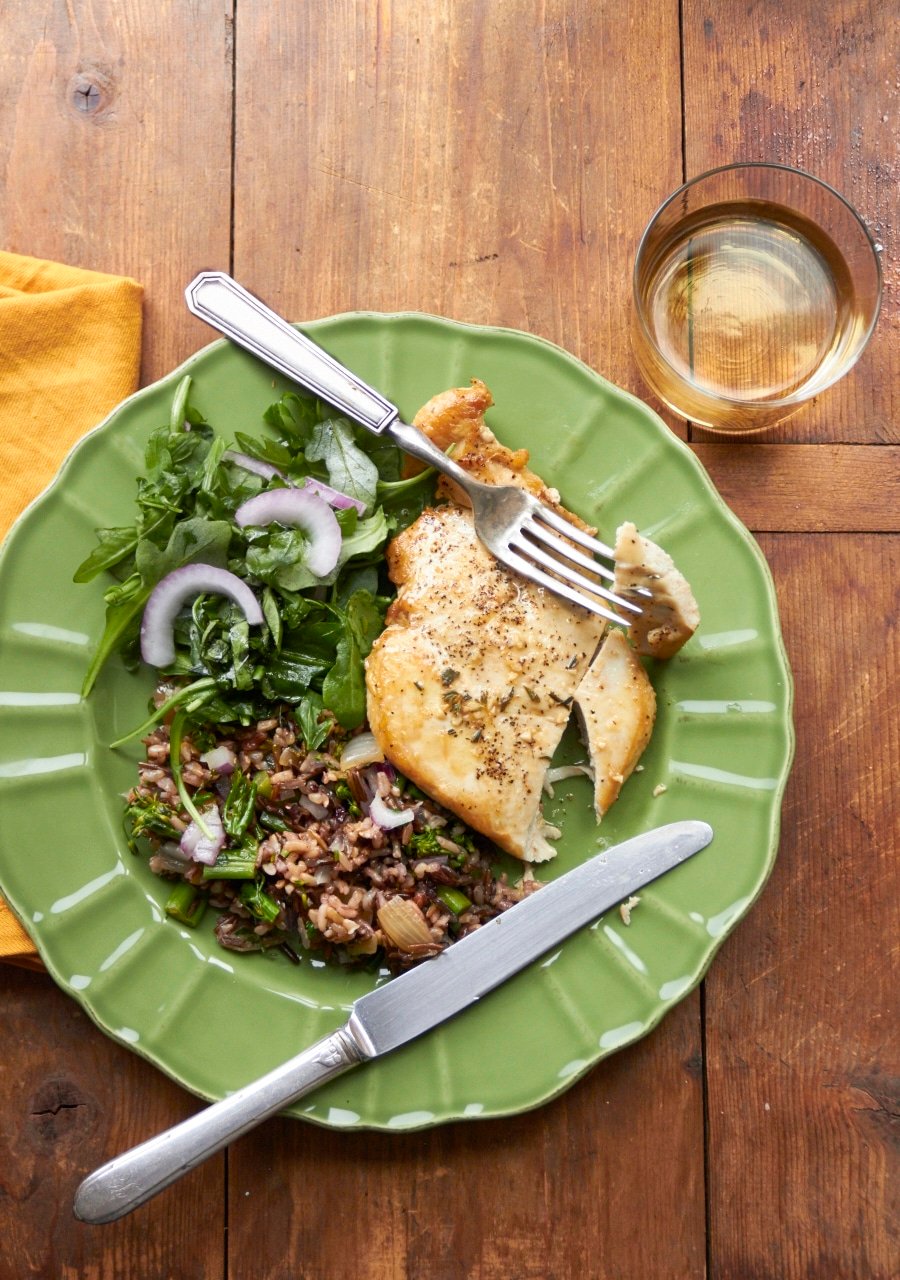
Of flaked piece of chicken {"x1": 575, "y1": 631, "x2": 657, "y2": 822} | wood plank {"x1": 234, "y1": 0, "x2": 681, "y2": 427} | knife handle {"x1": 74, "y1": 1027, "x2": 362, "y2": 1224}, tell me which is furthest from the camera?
wood plank {"x1": 234, "y1": 0, "x2": 681, "y2": 427}

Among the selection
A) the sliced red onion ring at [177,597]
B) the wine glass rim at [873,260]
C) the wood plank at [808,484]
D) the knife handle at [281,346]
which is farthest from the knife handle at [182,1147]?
the wine glass rim at [873,260]

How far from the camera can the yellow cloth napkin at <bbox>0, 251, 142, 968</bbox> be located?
3.23 meters

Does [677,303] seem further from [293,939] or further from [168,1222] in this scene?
[168,1222]

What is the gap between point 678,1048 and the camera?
3.16 metres

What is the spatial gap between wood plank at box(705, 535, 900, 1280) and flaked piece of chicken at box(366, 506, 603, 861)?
30.3 inches

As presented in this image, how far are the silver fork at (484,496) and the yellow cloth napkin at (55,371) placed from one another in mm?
424

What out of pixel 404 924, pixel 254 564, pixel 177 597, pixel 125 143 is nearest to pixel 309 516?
pixel 254 564

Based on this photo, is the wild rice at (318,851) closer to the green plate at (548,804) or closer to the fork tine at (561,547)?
the green plate at (548,804)

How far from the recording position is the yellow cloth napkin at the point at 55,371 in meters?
3.23

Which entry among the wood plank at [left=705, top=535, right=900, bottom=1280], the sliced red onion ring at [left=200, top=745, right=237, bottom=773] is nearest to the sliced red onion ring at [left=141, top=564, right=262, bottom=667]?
the sliced red onion ring at [left=200, top=745, right=237, bottom=773]

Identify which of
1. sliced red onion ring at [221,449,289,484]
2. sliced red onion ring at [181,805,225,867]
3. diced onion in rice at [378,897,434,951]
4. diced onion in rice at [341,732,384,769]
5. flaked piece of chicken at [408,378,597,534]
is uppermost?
flaked piece of chicken at [408,378,597,534]

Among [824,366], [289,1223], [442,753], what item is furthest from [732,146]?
[289,1223]

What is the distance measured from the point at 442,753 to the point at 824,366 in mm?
1683

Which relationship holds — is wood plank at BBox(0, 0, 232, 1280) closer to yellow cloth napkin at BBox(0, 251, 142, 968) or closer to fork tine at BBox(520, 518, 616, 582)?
yellow cloth napkin at BBox(0, 251, 142, 968)
